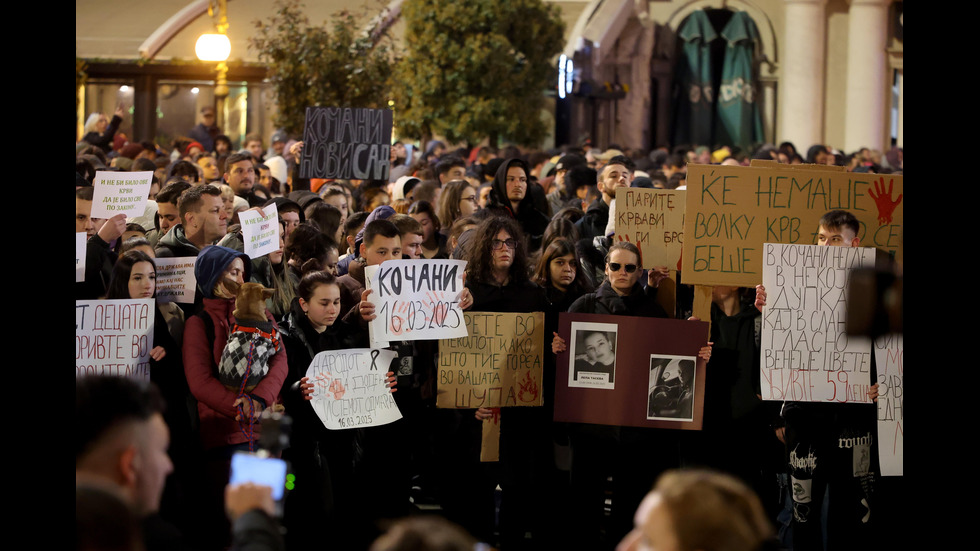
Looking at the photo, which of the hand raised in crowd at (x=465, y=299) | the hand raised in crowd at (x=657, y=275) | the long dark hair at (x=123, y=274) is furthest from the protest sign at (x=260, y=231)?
the hand raised in crowd at (x=657, y=275)

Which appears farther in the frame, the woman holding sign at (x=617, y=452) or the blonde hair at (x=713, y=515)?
the woman holding sign at (x=617, y=452)

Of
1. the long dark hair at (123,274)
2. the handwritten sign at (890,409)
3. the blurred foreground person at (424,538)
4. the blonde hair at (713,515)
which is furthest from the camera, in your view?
the handwritten sign at (890,409)

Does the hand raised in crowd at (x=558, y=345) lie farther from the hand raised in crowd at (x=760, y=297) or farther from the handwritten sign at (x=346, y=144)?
the handwritten sign at (x=346, y=144)

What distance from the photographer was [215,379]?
5.95 meters

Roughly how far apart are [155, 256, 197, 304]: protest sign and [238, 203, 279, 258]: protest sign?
0.75 m

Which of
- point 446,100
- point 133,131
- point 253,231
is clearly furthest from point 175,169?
point 133,131

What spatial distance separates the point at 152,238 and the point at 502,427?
3003 millimetres

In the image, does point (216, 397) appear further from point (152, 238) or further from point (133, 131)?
point (133, 131)

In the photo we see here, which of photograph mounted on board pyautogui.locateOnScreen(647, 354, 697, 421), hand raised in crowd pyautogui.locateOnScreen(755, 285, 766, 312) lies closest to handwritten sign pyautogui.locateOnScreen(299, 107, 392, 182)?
photograph mounted on board pyautogui.locateOnScreen(647, 354, 697, 421)

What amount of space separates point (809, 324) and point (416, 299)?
2.00 m

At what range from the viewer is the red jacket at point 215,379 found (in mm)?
5906

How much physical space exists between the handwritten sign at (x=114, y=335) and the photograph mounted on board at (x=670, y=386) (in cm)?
255

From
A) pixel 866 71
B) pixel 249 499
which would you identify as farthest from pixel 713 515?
pixel 866 71

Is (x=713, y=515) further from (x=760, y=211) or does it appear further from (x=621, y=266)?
(x=760, y=211)
